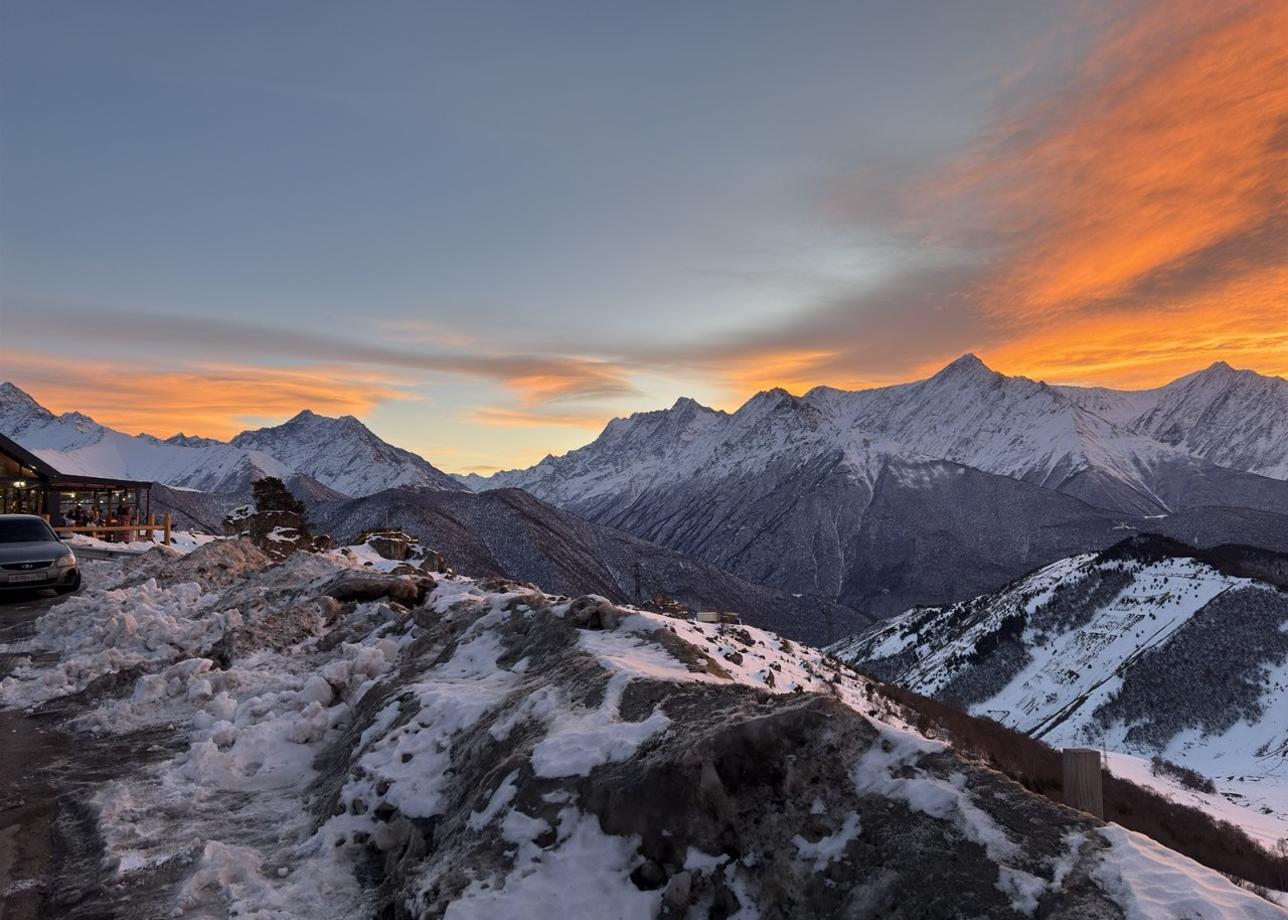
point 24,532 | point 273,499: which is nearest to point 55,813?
point 24,532

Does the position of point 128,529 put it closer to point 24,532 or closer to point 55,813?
point 24,532

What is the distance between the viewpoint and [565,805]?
667 cm

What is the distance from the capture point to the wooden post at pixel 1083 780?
6.86m

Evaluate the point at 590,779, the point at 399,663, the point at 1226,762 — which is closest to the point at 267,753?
the point at 399,663

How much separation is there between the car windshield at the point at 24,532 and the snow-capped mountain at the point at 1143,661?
84.9 metres

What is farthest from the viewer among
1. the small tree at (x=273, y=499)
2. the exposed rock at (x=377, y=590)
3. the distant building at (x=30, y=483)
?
the small tree at (x=273, y=499)

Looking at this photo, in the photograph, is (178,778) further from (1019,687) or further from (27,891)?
(1019,687)

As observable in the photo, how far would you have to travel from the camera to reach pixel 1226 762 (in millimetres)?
95562

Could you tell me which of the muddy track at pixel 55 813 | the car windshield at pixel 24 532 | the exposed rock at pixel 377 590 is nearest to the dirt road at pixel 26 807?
the muddy track at pixel 55 813

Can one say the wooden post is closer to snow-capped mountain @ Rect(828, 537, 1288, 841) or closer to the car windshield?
the car windshield

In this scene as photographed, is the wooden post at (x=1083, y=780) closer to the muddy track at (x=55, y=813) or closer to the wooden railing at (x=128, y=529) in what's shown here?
the muddy track at (x=55, y=813)

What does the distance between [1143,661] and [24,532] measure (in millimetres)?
140171

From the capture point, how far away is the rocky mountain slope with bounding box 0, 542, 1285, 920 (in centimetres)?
542

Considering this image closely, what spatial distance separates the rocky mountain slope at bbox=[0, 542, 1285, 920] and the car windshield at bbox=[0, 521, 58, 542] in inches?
498
